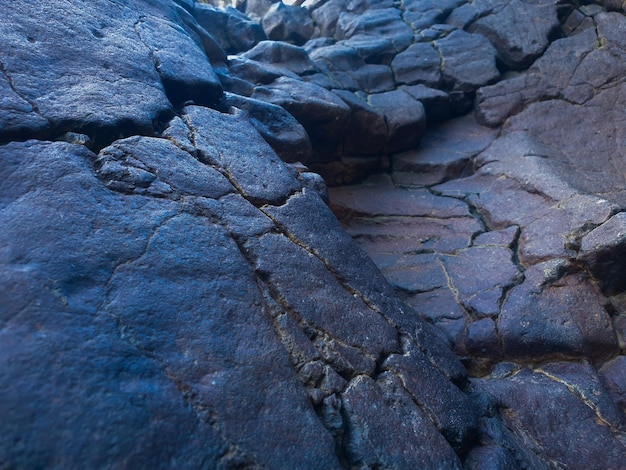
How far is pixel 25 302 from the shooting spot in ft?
4.41

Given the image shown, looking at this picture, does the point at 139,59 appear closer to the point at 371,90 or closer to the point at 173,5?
the point at 173,5

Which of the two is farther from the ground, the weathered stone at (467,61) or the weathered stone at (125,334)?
the weathered stone at (467,61)

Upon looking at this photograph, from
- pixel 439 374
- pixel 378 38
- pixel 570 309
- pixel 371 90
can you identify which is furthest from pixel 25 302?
pixel 378 38

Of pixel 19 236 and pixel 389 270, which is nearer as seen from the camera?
pixel 19 236

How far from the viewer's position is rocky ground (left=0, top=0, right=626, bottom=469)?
134 cm

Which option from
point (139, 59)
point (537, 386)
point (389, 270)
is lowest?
point (389, 270)

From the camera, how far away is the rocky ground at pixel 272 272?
4.40 feet

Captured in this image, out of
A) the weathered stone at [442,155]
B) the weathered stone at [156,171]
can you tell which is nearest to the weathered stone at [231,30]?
the weathered stone at [442,155]

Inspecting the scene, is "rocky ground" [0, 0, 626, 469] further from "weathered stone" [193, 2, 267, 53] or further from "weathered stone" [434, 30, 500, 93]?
"weathered stone" [193, 2, 267, 53]

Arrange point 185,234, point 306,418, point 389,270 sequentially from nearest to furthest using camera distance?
point 306,418, point 185,234, point 389,270

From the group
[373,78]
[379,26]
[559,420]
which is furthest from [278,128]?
[379,26]

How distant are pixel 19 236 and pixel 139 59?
1.56 meters

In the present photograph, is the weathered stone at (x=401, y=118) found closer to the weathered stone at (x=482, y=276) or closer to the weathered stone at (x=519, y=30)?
the weathered stone at (x=519, y=30)

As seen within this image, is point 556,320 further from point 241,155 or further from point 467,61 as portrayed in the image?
point 467,61
